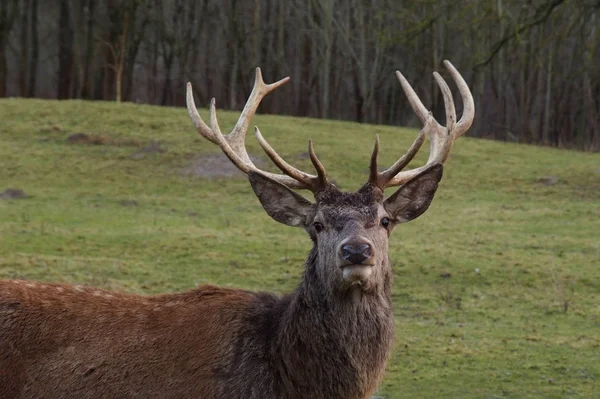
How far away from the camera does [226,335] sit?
230 inches

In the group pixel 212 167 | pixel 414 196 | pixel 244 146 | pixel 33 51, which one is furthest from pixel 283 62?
pixel 414 196

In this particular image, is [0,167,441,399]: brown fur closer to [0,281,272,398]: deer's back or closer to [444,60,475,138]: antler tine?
[0,281,272,398]: deer's back

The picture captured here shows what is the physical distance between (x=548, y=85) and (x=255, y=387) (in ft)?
102

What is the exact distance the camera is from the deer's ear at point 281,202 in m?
6.25

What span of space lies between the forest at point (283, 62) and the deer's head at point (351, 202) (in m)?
28.3

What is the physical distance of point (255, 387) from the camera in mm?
5699

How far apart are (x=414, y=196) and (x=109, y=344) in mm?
1969

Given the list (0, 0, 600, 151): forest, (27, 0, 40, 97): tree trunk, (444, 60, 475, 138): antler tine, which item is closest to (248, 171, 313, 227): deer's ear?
(444, 60, 475, 138): antler tine

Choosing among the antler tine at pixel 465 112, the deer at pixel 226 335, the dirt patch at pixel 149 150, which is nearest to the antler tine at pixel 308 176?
the deer at pixel 226 335

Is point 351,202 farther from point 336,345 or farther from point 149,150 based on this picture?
point 149,150

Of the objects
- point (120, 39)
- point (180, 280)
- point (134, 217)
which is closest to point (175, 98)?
point (120, 39)

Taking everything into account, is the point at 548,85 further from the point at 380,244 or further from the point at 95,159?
the point at 380,244

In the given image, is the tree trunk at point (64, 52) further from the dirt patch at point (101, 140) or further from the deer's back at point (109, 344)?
the deer's back at point (109, 344)

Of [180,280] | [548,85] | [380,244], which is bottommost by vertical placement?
[180,280]
